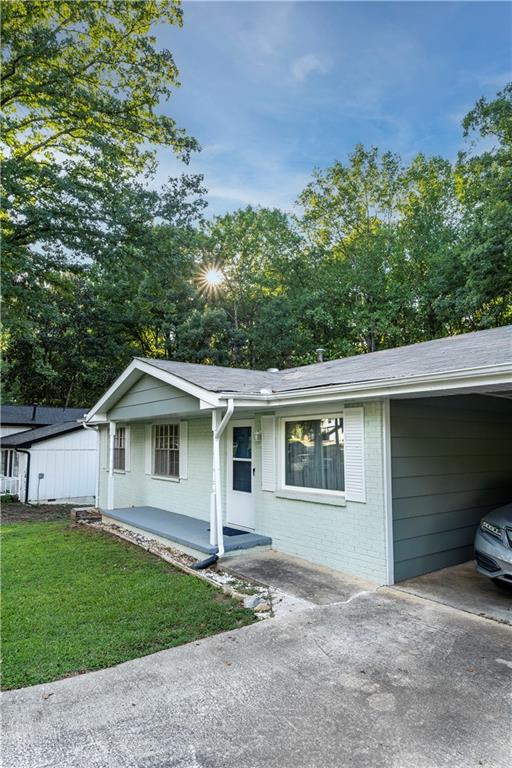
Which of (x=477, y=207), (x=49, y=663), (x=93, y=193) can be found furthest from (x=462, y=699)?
(x=477, y=207)

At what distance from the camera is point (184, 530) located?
7.83 metres

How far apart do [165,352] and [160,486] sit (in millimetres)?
13132

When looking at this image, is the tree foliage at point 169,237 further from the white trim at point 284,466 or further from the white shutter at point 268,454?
the white trim at point 284,466

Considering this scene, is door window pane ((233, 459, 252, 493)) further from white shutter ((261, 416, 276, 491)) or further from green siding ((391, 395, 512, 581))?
green siding ((391, 395, 512, 581))

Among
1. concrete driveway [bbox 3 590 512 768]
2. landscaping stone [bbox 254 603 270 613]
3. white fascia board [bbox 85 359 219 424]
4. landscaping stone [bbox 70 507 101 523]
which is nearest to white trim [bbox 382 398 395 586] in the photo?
concrete driveway [bbox 3 590 512 768]

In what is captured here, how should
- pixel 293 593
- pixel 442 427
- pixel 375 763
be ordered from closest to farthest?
pixel 375 763 → pixel 293 593 → pixel 442 427

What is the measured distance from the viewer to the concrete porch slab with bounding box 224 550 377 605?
Answer: 5012 millimetres

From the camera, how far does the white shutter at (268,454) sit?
7023 mm

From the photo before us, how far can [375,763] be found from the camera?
2414mm

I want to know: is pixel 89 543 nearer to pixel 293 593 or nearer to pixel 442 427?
pixel 293 593

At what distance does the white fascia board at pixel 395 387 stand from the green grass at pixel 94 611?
8.75 ft

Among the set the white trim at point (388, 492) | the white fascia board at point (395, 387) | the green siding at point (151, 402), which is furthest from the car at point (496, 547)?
the green siding at point (151, 402)

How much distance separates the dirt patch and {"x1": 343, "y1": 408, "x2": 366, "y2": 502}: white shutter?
9.00 meters

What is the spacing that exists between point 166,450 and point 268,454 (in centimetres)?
397
